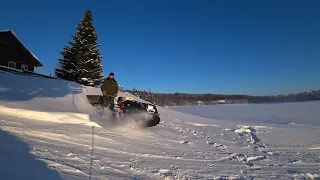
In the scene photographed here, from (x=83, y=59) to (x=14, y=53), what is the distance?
7495mm

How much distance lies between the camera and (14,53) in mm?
28203

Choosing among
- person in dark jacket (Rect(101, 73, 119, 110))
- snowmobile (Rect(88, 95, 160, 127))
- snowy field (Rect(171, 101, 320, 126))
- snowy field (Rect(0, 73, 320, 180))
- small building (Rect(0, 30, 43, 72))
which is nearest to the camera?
snowy field (Rect(0, 73, 320, 180))

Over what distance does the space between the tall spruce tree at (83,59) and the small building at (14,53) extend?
383cm

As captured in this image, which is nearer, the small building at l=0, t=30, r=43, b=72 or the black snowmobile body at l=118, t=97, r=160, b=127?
the black snowmobile body at l=118, t=97, r=160, b=127

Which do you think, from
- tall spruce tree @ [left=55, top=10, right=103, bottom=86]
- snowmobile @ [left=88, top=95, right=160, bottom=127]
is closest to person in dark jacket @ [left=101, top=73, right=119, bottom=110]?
snowmobile @ [left=88, top=95, right=160, bottom=127]

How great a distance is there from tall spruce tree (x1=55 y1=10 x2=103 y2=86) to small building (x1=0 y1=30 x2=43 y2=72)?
3828 mm

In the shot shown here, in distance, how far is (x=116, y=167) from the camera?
5.13 m

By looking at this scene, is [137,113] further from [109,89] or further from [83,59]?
[83,59]

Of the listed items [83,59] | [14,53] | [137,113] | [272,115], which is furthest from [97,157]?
[272,115]

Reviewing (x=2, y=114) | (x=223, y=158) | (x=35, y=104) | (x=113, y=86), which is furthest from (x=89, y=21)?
(x=223, y=158)

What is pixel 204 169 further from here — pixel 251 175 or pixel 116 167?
pixel 116 167

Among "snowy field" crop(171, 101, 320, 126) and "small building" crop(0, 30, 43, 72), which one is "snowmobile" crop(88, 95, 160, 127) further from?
"snowy field" crop(171, 101, 320, 126)

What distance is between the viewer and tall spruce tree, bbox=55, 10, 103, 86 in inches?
1075

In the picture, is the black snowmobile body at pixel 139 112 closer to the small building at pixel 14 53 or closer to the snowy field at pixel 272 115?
the small building at pixel 14 53
